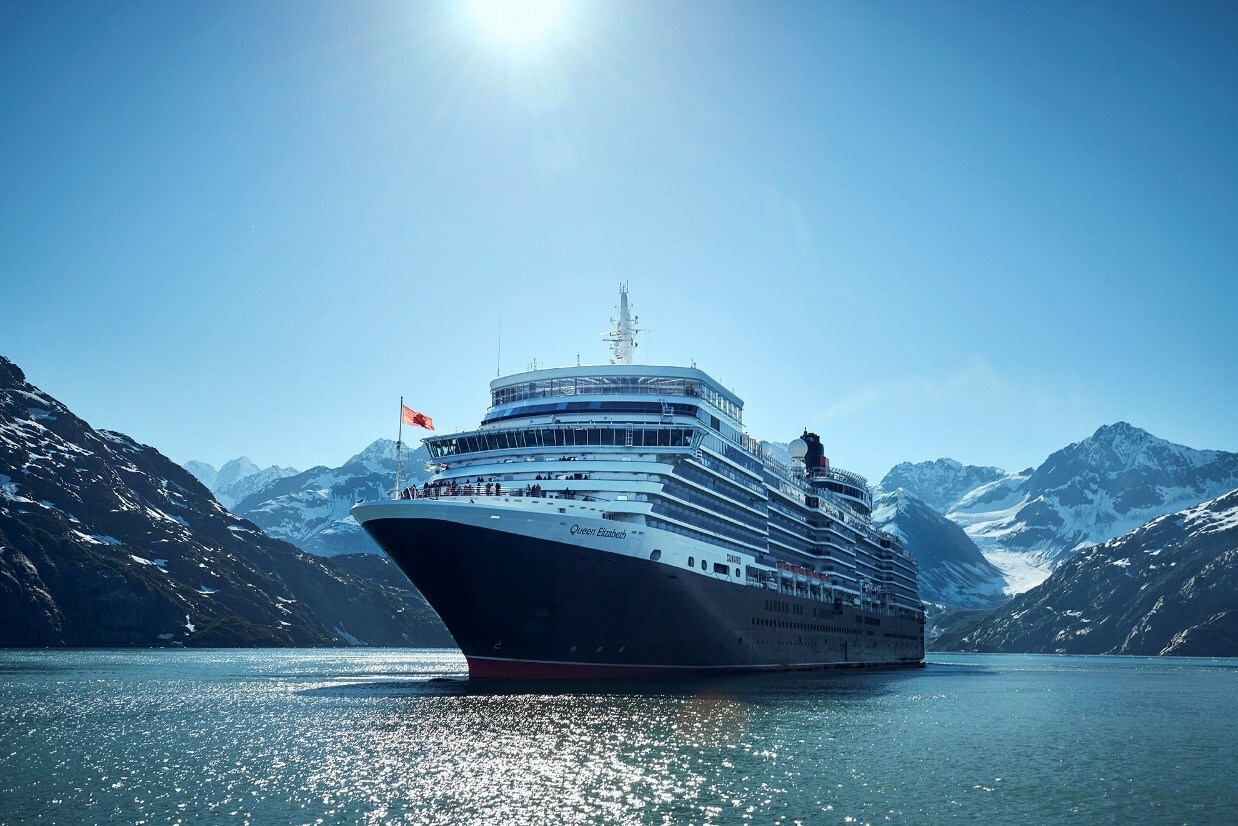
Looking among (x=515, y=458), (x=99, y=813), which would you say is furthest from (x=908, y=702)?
(x=99, y=813)

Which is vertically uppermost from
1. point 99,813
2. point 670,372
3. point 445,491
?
point 670,372

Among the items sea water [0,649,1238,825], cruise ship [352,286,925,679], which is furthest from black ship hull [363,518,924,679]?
sea water [0,649,1238,825]

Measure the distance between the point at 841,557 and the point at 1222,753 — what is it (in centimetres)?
6686

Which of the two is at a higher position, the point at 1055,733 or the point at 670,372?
the point at 670,372

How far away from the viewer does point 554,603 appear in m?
60.9

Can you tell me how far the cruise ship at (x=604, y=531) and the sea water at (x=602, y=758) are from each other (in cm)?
364

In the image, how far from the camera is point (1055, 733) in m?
51.9

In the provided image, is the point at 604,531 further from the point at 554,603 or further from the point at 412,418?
the point at 412,418

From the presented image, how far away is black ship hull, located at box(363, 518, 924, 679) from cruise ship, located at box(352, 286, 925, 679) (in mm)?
95

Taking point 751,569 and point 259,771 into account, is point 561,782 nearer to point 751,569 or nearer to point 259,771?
point 259,771

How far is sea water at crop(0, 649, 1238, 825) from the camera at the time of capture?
30.8 m

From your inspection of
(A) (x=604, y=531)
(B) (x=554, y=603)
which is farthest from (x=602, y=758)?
(A) (x=604, y=531)

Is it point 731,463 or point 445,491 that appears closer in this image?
point 445,491

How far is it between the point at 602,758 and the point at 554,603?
74.2ft
